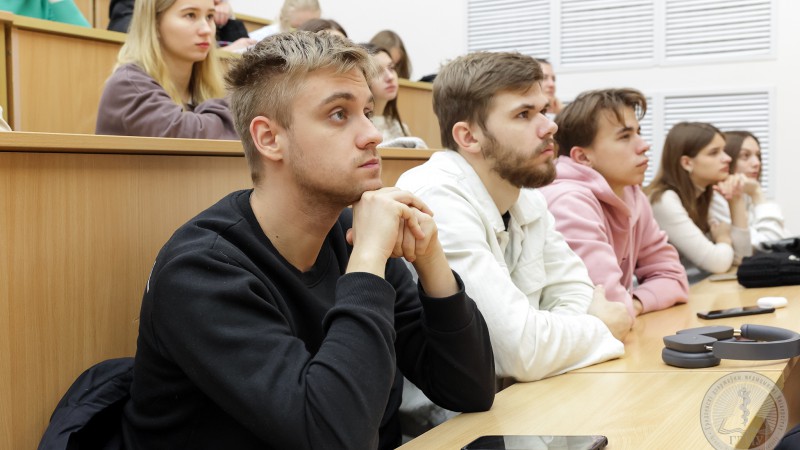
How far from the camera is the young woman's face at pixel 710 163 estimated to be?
3.56 metres

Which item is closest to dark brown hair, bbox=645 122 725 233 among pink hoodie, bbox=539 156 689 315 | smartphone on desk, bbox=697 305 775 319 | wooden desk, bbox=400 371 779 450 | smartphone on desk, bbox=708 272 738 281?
smartphone on desk, bbox=708 272 738 281

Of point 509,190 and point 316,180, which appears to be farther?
point 509,190

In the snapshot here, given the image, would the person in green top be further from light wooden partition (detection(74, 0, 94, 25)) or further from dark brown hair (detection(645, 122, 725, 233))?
dark brown hair (detection(645, 122, 725, 233))

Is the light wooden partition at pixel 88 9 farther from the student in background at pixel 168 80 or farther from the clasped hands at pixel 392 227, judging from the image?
the clasped hands at pixel 392 227

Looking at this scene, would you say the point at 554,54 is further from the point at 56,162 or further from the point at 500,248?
the point at 56,162

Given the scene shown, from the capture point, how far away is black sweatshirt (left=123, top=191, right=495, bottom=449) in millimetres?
1121

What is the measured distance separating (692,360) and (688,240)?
5.67ft

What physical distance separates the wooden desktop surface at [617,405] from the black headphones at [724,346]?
0.02 metres

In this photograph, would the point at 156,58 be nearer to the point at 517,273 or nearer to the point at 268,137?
the point at 517,273

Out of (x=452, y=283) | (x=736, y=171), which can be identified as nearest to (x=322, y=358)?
(x=452, y=283)

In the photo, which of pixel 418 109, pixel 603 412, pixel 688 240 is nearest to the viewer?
pixel 603 412

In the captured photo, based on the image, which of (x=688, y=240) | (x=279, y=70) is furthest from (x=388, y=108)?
(x=279, y=70)

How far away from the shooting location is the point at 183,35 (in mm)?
2746

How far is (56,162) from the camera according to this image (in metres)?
1.33
